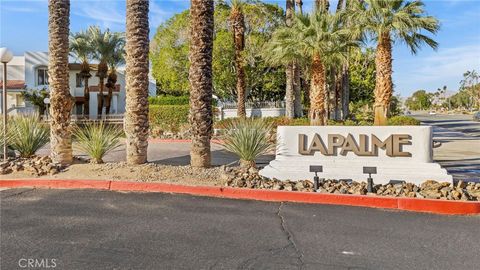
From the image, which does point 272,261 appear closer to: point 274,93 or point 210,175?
point 210,175

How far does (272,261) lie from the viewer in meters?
4.39

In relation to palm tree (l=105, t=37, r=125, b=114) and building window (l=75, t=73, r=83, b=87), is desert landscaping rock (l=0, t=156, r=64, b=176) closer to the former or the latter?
palm tree (l=105, t=37, r=125, b=114)

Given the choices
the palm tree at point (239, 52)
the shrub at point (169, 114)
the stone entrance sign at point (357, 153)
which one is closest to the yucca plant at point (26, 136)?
the stone entrance sign at point (357, 153)

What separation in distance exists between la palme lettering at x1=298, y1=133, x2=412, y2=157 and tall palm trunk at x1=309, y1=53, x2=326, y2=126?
1068 centimetres

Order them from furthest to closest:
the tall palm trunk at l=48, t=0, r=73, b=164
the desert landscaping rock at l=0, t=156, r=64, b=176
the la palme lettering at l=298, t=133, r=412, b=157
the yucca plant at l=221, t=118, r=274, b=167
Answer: the tall palm trunk at l=48, t=0, r=73, b=164, the yucca plant at l=221, t=118, r=274, b=167, the desert landscaping rock at l=0, t=156, r=64, b=176, the la palme lettering at l=298, t=133, r=412, b=157

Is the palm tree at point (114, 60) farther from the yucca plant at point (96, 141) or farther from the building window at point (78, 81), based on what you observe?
the yucca plant at point (96, 141)

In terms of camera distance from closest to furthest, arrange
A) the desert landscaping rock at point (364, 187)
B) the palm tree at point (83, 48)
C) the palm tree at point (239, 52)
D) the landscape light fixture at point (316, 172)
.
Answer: the desert landscaping rock at point (364, 187)
the landscape light fixture at point (316, 172)
the palm tree at point (239, 52)
the palm tree at point (83, 48)

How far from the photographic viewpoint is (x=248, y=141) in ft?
29.7

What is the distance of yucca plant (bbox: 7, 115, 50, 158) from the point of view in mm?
10008

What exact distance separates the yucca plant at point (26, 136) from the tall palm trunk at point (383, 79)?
13.9 metres

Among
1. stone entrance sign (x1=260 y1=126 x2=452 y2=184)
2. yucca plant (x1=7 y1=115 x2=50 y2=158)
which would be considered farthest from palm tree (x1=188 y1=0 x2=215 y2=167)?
yucca plant (x1=7 y1=115 x2=50 y2=158)

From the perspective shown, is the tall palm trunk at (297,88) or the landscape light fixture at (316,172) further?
the tall palm trunk at (297,88)

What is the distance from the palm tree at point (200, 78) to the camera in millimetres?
9102

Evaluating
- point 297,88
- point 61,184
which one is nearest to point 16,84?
point 297,88
